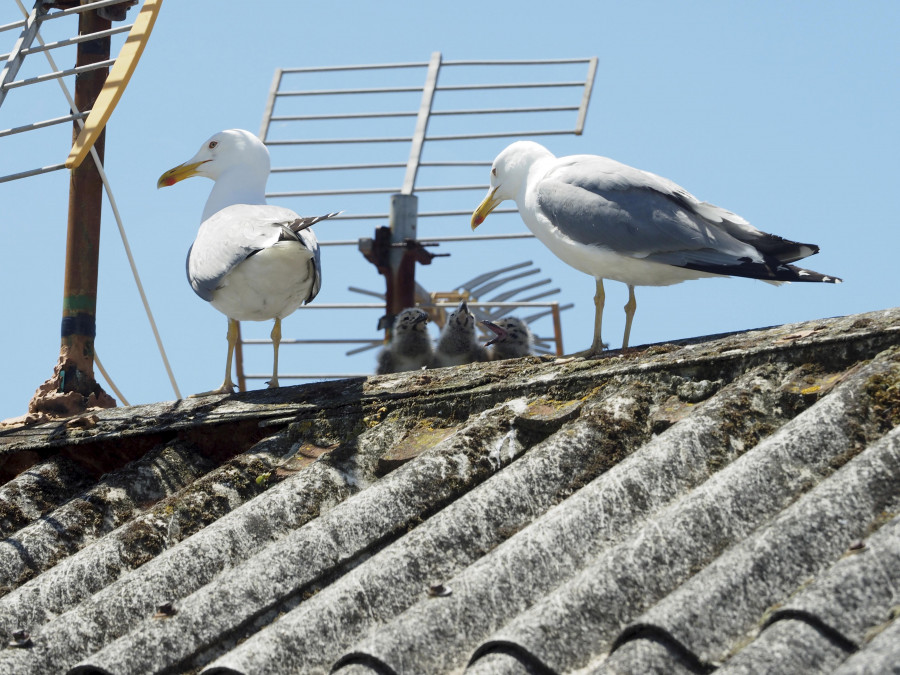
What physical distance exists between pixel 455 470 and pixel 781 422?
1.03 meters

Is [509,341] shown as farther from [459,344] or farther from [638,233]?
[638,233]

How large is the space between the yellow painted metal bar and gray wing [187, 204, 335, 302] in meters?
0.84

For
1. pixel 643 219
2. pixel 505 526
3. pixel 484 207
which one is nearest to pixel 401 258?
pixel 484 207

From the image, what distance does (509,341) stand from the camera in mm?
9820

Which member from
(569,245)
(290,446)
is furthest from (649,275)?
(290,446)

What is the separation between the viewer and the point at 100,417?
232 inches

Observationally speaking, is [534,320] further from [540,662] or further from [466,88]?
[540,662]

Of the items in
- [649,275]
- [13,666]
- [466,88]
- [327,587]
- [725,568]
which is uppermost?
[466,88]

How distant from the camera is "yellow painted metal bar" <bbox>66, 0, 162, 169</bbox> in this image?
577 cm

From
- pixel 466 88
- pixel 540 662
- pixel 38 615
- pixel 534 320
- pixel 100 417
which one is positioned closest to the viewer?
pixel 540 662

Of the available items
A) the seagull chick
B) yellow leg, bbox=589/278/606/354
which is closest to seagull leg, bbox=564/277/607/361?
yellow leg, bbox=589/278/606/354

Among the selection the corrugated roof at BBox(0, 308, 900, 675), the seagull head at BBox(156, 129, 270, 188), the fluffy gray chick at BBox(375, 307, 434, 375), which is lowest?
the corrugated roof at BBox(0, 308, 900, 675)

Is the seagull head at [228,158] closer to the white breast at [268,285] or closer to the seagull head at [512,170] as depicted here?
the white breast at [268,285]

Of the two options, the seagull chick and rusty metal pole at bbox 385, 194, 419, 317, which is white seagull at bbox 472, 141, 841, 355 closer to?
the seagull chick
